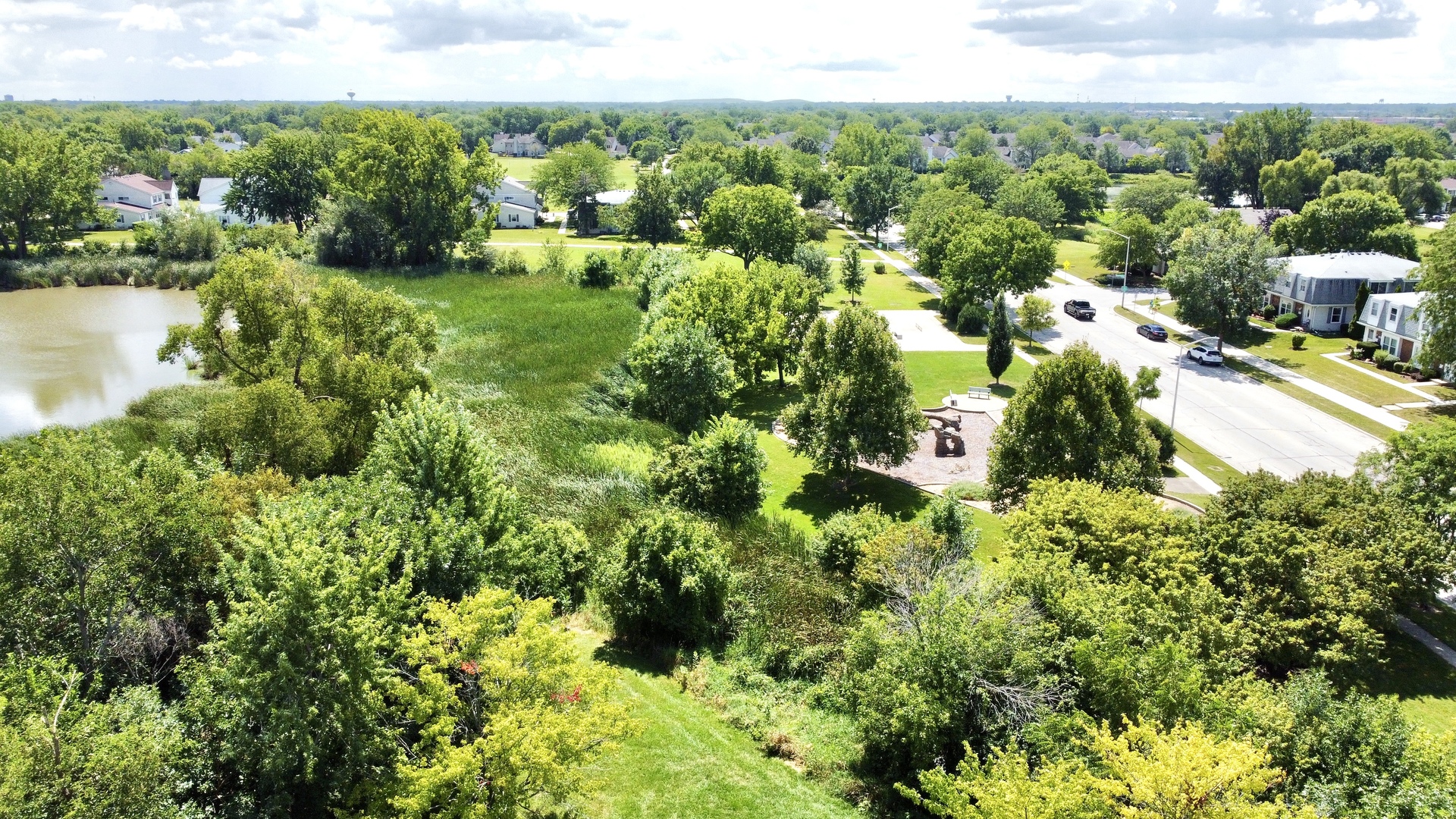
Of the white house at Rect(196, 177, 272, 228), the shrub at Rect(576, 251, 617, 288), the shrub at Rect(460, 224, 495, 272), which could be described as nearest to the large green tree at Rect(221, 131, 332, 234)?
the white house at Rect(196, 177, 272, 228)

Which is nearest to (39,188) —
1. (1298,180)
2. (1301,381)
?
(1301,381)

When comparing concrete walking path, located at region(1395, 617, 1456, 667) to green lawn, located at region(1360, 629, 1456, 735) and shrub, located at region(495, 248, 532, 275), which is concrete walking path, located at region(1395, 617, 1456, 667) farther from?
shrub, located at region(495, 248, 532, 275)

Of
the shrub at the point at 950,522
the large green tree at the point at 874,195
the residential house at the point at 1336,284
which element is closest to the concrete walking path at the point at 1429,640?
the shrub at the point at 950,522

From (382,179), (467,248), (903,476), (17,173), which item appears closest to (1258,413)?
(903,476)

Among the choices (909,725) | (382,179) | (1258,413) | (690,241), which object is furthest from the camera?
(690,241)

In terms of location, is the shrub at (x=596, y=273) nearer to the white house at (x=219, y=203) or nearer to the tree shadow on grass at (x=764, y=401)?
the tree shadow on grass at (x=764, y=401)

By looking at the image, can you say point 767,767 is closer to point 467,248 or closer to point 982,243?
point 982,243

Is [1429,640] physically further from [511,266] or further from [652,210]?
[652,210]
